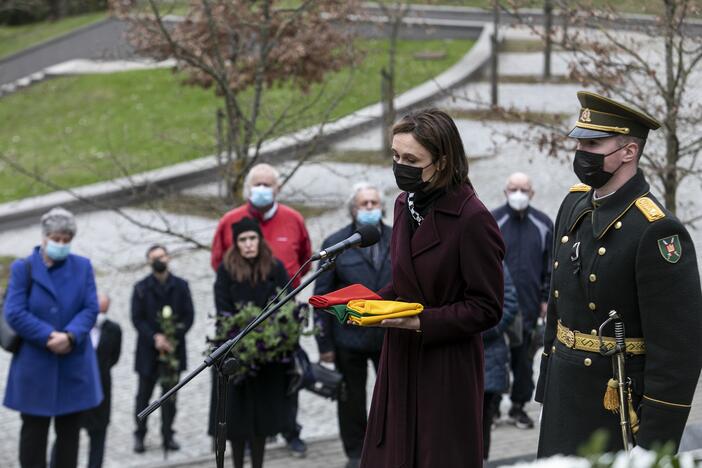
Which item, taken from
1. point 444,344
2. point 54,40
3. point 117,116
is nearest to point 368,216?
point 444,344

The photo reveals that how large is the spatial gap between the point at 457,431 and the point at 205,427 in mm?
5753

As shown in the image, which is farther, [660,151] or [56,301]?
[660,151]

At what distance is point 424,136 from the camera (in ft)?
16.4

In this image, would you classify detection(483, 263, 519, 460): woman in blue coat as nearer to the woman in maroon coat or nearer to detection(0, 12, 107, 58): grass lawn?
the woman in maroon coat

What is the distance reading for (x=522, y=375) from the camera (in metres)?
9.52

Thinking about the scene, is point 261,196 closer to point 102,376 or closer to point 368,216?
point 368,216

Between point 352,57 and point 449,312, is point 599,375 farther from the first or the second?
point 352,57

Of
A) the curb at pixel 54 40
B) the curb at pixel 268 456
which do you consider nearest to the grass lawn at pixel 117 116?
the curb at pixel 54 40

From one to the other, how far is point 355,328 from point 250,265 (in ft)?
2.68

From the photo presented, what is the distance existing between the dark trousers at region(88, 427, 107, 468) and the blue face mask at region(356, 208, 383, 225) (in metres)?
2.51

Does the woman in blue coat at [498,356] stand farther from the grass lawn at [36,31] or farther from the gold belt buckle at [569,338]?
the grass lawn at [36,31]

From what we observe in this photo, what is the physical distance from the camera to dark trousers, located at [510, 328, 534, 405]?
9492 millimetres

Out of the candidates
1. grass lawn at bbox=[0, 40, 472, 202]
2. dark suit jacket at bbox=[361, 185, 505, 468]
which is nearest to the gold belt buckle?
dark suit jacket at bbox=[361, 185, 505, 468]

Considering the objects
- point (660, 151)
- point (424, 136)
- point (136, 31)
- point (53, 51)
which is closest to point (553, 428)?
point (424, 136)
